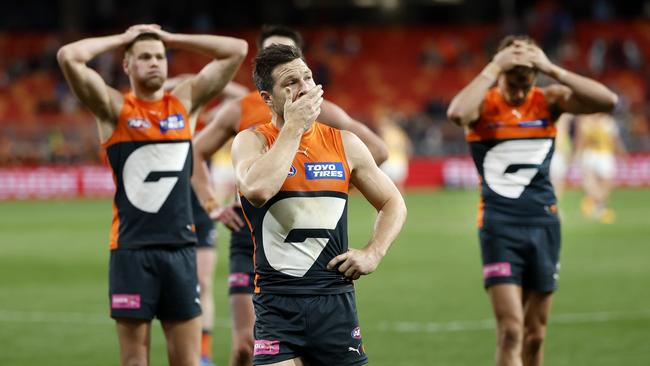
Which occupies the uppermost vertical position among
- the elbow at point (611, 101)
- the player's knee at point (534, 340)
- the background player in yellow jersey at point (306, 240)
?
the elbow at point (611, 101)

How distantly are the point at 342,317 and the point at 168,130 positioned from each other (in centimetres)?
238

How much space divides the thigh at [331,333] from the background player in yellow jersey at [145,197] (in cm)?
196

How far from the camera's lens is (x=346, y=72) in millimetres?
44469

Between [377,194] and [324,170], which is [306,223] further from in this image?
[377,194]

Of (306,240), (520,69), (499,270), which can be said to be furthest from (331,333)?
(520,69)

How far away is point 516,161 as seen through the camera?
25.8 ft

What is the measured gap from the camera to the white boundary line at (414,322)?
1137cm

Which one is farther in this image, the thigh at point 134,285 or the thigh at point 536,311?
the thigh at point 536,311

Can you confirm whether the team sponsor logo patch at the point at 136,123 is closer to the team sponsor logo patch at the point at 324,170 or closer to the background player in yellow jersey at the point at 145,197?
the background player in yellow jersey at the point at 145,197

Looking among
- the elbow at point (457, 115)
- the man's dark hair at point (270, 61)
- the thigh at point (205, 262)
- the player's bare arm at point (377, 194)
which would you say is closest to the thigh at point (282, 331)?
the player's bare arm at point (377, 194)

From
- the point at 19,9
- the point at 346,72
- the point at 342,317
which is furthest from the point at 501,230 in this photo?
the point at 19,9

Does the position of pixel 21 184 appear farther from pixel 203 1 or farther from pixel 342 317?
pixel 342 317

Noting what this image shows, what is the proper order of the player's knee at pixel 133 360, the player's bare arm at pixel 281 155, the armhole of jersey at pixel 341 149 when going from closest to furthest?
the player's bare arm at pixel 281 155, the armhole of jersey at pixel 341 149, the player's knee at pixel 133 360

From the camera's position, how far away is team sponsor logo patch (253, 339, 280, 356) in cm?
518
